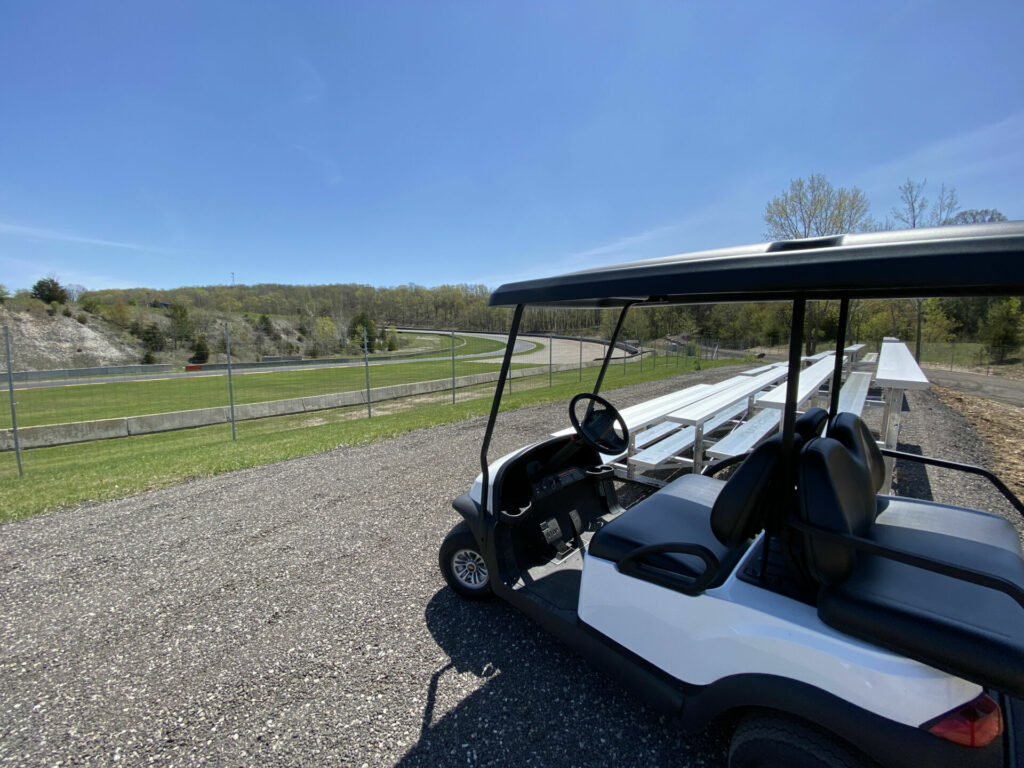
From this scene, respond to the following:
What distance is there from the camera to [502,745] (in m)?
1.81

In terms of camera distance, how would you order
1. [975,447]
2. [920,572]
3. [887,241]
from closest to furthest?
1. [887,241]
2. [920,572]
3. [975,447]

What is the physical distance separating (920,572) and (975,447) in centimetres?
693

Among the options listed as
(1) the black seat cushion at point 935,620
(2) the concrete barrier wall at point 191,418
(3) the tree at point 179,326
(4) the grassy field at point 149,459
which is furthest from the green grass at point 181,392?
(3) the tree at point 179,326

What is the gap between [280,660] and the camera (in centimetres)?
229

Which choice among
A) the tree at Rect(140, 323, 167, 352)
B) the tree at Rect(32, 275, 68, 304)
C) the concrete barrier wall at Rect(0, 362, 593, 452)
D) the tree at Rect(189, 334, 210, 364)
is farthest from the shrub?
the concrete barrier wall at Rect(0, 362, 593, 452)

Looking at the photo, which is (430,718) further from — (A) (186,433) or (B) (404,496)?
(A) (186,433)

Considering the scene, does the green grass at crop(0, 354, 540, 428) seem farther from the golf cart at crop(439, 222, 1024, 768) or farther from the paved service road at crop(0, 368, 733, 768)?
the golf cart at crop(439, 222, 1024, 768)

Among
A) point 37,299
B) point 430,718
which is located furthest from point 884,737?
point 37,299

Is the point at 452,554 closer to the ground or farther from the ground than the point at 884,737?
closer to the ground

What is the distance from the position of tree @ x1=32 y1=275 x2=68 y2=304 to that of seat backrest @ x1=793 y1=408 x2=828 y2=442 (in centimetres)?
5958

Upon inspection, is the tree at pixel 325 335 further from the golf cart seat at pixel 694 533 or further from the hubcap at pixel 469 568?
the golf cart seat at pixel 694 533

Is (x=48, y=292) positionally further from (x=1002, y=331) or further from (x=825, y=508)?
(x=1002, y=331)

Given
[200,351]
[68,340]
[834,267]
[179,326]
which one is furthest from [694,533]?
[68,340]

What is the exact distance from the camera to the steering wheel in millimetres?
2654
